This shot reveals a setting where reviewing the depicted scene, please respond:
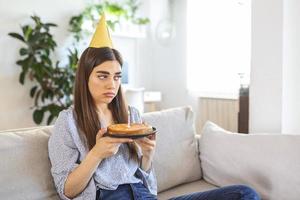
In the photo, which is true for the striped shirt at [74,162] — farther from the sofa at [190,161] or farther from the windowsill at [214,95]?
the windowsill at [214,95]

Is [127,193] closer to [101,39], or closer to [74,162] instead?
[74,162]

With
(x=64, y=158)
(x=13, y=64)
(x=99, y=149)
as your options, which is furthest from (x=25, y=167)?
(x=13, y=64)

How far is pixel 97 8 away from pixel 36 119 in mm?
1363

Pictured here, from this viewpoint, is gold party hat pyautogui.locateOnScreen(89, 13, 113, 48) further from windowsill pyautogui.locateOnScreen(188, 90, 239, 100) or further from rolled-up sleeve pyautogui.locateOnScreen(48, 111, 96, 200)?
windowsill pyautogui.locateOnScreen(188, 90, 239, 100)

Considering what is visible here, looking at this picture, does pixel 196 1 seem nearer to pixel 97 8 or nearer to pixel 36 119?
pixel 97 8

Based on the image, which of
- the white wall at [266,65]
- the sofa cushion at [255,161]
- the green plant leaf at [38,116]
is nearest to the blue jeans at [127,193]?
the sofa cushion at [255,161]

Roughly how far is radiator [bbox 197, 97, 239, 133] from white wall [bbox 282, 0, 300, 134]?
1.43 metres

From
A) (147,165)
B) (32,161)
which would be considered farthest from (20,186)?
(147,165)

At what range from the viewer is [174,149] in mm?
1745

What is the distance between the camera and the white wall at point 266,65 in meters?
1.97

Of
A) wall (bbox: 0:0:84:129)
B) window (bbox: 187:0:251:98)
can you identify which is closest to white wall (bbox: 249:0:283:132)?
window (bbox: 187:0:251:98)

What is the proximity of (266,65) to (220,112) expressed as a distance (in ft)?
5.63

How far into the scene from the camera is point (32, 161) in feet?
4.19

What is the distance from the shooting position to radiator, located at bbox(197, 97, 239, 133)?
3.56m
